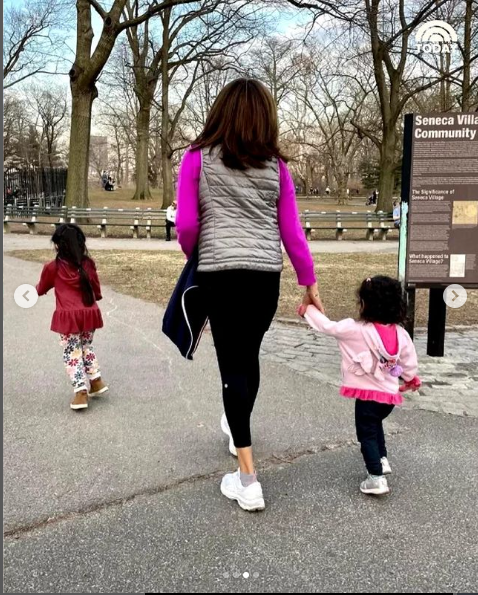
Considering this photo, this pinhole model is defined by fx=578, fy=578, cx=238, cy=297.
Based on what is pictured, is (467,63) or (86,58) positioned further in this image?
(467,63)

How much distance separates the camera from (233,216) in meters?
2.70

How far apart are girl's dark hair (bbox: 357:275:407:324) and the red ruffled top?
6.78 feet

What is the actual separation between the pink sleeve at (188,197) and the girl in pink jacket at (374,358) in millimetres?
752

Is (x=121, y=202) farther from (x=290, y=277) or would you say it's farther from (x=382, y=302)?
(x=382, y=302)

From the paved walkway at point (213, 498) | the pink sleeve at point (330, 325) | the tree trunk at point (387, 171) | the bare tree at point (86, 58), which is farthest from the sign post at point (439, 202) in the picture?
the tree trunk at point (387, 171)

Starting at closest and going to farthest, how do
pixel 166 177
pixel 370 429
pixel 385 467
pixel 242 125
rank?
pixel 242 125
pixel 370 429
pixel 385 467
pixel 166 177

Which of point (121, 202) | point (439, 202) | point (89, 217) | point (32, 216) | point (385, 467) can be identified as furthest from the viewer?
point (121, 202)

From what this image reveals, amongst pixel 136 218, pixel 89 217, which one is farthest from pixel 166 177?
pixel 89 217

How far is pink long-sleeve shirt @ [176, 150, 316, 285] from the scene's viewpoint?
8.78 feet

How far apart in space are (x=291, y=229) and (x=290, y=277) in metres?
7.46

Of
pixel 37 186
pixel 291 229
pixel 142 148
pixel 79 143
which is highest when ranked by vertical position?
pixel 142 148

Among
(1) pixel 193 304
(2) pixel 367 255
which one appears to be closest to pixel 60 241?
(1) pixel 193 304

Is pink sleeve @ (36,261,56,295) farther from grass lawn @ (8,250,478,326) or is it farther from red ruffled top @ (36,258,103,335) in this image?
grass lawn @ (8,250,478,326)

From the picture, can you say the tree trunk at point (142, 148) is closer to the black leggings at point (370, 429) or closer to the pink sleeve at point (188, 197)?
the pink sleeve at point (188, 197)
